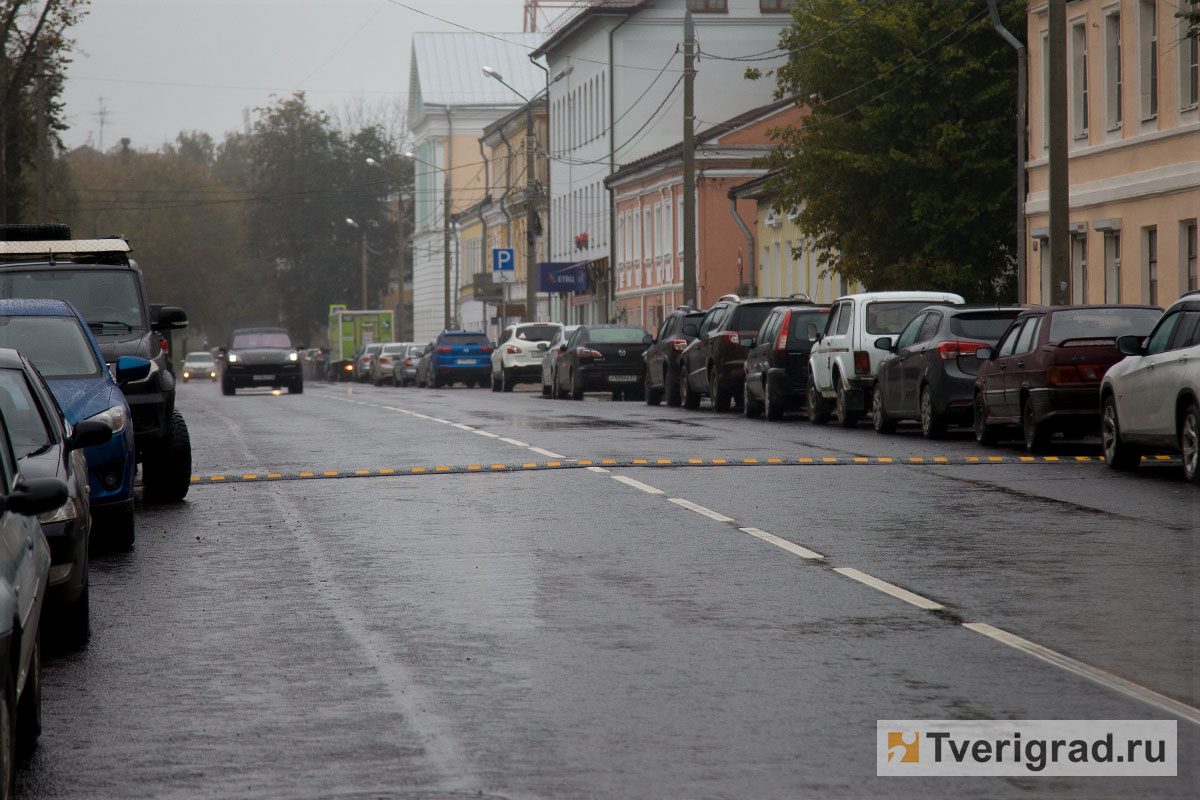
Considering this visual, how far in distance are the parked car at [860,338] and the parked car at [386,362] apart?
46.6 m

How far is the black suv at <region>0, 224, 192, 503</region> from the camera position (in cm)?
1534

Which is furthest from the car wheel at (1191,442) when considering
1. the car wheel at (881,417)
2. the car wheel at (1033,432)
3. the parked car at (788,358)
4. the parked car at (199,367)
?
the parked car at (199,367)

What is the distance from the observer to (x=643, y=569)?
433 inches

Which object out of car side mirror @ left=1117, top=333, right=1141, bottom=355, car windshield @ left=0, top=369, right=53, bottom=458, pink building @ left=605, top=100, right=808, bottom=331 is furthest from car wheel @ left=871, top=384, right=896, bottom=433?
pink building @ left=605, top=100, right=808, bottom=331

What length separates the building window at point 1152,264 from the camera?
1339 inches

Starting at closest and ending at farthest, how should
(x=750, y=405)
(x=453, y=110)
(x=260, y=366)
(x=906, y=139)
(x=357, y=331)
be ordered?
(x=750, y=405)
(x=906, y=139)
(x=260, y=366)
(x=357, y=331)
(x=453, y=110)

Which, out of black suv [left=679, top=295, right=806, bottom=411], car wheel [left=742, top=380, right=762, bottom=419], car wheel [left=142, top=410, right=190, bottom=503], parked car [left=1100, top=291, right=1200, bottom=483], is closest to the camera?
car wheel [left=142, top=410, right=190, bottom=503]

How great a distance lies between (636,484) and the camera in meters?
16.7

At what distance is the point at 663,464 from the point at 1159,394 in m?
4.79

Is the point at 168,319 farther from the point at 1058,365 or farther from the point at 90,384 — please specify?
the point at 1058,365

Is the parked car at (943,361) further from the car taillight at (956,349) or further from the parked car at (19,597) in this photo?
the parked car at (19,597)

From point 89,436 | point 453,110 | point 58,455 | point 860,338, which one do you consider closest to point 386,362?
point 453,110

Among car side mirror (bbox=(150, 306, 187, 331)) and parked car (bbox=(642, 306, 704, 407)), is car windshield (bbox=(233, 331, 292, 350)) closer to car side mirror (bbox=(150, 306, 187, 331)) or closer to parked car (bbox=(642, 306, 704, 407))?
parked car (bbox=(642, 306, 704, 407))

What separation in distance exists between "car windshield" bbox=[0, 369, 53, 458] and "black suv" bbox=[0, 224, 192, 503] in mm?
6222
